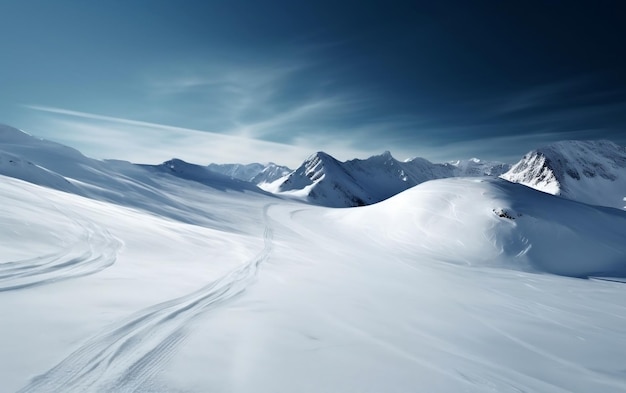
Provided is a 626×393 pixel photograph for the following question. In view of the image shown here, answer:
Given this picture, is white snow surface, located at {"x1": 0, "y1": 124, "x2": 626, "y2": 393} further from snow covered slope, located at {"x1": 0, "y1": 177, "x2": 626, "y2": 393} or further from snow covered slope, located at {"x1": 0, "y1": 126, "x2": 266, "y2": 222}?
snow covered slope, located at {"x1": 0, "y1": 126, "x2": 266, "y2": 222}

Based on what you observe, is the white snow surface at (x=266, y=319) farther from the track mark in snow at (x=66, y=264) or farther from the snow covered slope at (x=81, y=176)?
the snow covered slope at (x=81, y=176)

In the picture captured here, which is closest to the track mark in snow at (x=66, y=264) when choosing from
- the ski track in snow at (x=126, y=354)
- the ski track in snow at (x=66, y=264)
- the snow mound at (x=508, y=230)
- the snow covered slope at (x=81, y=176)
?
the ski track in snow at (x=66, y=264)

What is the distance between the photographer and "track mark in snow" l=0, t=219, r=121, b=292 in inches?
190

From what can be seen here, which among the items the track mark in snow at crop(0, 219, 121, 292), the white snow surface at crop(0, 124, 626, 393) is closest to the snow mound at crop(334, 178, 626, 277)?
the white snow surface at crop(0, 124, 626, 393)

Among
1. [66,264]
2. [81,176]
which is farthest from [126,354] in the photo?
[81,176]

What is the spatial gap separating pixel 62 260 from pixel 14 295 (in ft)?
7.68

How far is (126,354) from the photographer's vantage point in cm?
340

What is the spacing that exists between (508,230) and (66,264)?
21.0 m

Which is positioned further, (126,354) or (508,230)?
(508,230)

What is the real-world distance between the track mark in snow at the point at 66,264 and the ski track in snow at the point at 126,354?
7.50 feet

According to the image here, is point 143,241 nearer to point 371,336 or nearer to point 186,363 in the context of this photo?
point 186,363

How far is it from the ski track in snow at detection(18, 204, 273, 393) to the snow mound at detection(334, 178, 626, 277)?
14610 millimetres

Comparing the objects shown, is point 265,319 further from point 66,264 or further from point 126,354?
point 66,264

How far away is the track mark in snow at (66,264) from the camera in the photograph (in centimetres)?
482
